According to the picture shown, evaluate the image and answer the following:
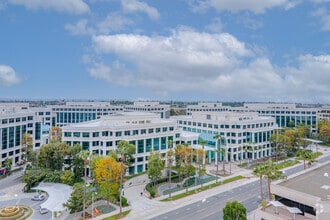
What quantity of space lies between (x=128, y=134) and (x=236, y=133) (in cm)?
4764

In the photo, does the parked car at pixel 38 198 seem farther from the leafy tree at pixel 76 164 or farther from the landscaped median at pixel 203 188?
the landscaped median at pixel 203 188

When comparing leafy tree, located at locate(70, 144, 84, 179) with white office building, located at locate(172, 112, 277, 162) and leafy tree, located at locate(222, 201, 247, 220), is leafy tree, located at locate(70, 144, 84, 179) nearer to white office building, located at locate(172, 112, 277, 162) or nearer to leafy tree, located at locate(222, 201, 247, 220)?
white office building, located at locate(172, 112, 277, 162)

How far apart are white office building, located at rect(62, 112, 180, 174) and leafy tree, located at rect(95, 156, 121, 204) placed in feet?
89.9

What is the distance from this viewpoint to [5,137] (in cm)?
10244

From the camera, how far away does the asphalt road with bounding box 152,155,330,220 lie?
198 ft

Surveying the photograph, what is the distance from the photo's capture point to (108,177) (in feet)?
217

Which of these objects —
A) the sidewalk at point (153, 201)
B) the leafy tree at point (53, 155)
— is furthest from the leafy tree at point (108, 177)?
the leafy tree at point (53, 155)

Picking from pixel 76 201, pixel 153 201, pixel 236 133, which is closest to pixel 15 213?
pixel 76 201

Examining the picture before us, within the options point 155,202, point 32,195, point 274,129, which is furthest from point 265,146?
point 32,195

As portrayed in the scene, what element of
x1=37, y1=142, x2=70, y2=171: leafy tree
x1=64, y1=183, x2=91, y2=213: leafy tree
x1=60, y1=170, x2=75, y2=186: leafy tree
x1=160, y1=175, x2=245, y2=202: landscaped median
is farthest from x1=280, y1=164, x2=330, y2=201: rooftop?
x1=37, y1=142, x2=70, y2=171: leafy tree

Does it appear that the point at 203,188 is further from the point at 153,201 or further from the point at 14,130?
the point at 14,130

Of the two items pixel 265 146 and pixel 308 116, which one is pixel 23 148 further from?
pixel 308 116

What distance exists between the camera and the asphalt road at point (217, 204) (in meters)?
60.3

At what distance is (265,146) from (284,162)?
1488 centimetres
